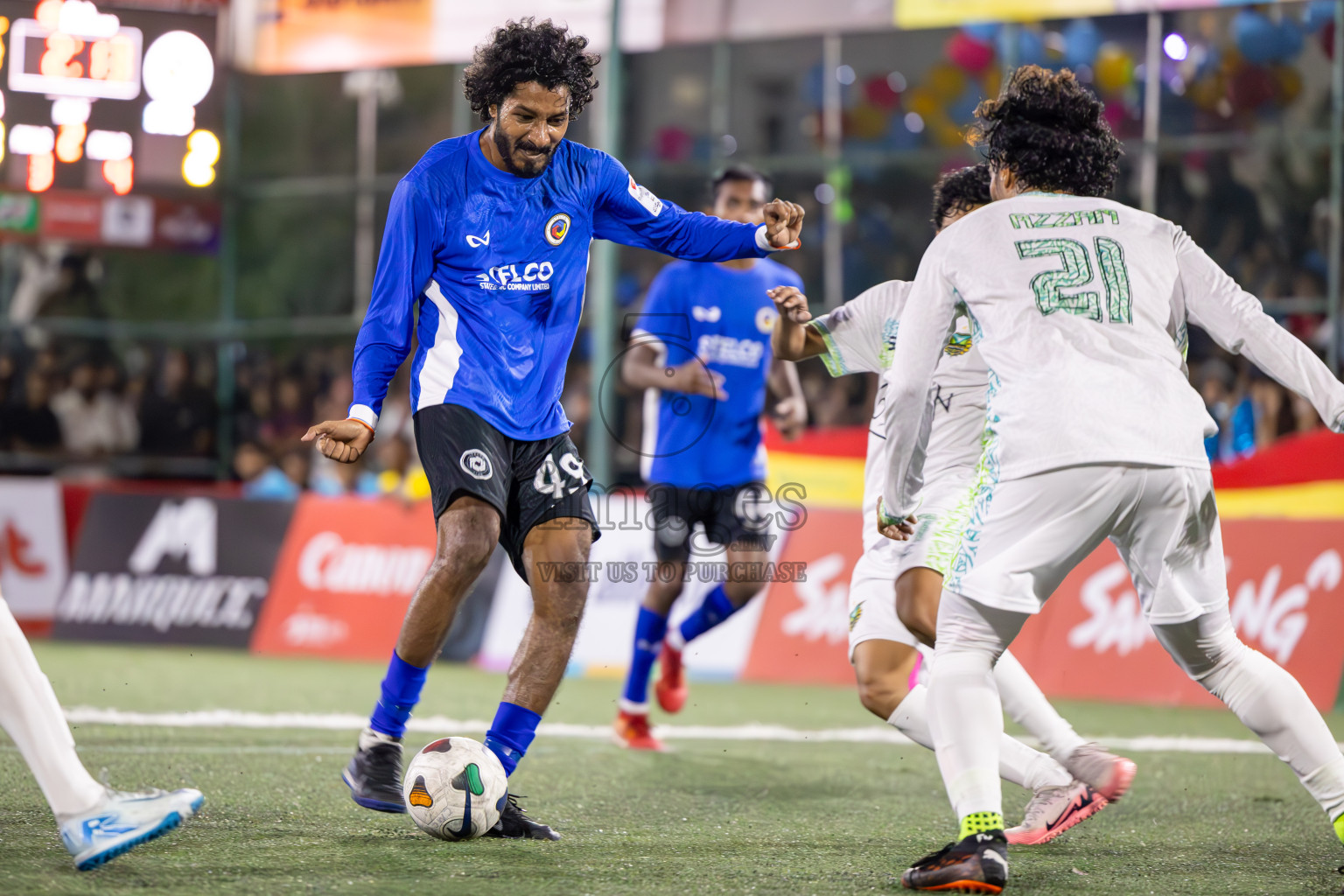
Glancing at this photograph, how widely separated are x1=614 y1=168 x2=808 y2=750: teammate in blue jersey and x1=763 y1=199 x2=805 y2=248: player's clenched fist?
8.03ft

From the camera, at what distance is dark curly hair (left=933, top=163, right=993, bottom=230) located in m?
5.16

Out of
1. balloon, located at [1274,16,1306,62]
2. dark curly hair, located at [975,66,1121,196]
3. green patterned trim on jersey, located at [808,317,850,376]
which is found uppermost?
balloon, located at [1274,16,1306,62]

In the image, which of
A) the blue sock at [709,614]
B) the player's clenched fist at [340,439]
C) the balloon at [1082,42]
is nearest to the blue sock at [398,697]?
the player's clenched fist at [340,439]

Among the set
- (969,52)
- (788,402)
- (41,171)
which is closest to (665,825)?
(788,402)

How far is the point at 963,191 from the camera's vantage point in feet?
17.0

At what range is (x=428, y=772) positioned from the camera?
170 inches

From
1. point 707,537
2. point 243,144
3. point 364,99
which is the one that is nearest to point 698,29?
point 364,99

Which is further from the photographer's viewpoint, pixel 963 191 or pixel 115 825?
pixel 963 191

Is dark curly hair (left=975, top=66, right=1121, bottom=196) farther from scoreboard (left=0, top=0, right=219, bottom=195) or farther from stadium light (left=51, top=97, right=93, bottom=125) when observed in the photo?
stadium light (left=51, top=97, right=93, bottom=125)

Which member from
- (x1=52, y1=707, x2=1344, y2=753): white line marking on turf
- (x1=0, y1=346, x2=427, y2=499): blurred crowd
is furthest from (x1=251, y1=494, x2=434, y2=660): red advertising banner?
(x1=52, y1=707, x2=1344, y2=753): white line marking on turf

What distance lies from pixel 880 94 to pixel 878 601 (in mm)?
12123

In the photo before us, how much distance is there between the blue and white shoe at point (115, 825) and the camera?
359 centimetres

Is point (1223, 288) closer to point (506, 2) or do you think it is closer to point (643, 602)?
point (643, 602)

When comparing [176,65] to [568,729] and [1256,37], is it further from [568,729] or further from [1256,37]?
[1256,37]
